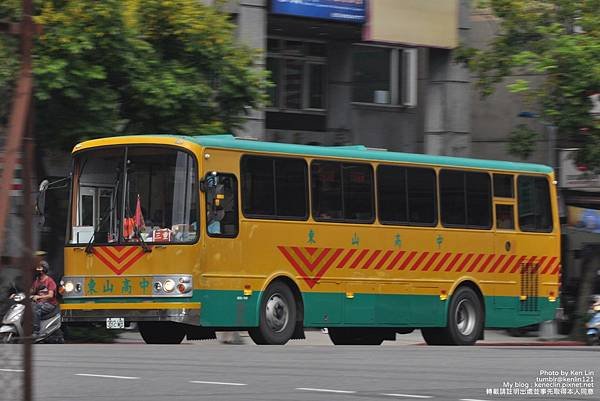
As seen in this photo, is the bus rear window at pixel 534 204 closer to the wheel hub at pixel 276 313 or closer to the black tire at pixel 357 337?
the black tire at pixel 357 337

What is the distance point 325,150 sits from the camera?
2014 centimetres

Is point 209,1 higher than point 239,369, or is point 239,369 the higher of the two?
point 209,1

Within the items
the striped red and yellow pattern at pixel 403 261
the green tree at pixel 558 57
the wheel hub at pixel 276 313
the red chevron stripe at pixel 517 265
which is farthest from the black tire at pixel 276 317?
the green tree at pixel 558 57

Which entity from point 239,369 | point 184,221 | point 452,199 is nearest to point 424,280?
point 452,199

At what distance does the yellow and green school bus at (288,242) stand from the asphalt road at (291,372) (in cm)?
158

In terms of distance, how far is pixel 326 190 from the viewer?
20.0 metres

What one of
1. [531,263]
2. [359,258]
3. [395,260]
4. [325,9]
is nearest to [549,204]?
[531,263]

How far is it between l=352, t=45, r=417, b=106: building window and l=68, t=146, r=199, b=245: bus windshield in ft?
50.8

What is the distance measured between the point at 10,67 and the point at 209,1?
8.54 m

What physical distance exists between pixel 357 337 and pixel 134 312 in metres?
5.58

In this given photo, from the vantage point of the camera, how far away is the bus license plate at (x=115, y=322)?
730 inches

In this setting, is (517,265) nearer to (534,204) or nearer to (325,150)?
(534,204)

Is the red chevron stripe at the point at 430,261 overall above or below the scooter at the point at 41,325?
above

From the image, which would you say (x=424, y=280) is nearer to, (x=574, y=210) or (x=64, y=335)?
(x=64, y=335)
